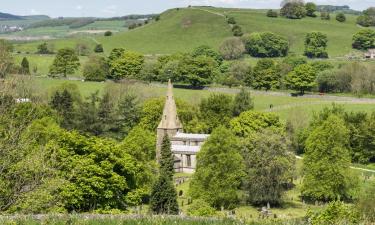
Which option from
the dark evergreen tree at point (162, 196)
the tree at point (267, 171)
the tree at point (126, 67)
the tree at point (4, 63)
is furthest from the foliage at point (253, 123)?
the tree at point (126, 67)

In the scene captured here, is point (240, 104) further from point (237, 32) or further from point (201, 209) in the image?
point (237, 32)

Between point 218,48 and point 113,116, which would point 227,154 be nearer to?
point 113,116

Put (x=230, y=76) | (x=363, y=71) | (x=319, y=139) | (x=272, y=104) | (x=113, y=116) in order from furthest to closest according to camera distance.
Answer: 1. (x=230, y=76)
2. (x=363, y=71)
3. (x=272, y=104)
4. (x=113, y=116)
5. (x=319, y=139)

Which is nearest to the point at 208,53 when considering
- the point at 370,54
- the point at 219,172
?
the point at 370,54

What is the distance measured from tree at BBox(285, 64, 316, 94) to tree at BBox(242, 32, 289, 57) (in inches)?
2099

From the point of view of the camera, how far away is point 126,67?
14275 centimetres

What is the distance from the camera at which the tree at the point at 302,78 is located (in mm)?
123625

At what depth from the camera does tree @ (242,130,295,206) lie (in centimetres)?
5947

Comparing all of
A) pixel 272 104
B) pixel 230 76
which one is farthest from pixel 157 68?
pixel 272 104

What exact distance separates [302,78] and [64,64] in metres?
56.0

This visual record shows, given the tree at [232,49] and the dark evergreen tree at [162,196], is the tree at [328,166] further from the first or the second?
the tree at [232,49]

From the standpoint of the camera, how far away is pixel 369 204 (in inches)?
1718

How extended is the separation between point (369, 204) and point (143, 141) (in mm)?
32936

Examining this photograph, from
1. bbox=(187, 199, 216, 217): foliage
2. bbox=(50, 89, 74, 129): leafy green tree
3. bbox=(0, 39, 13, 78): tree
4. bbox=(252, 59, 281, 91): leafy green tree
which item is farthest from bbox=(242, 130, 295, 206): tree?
bbox=(252, 59, 281, 91): leafy green tree
